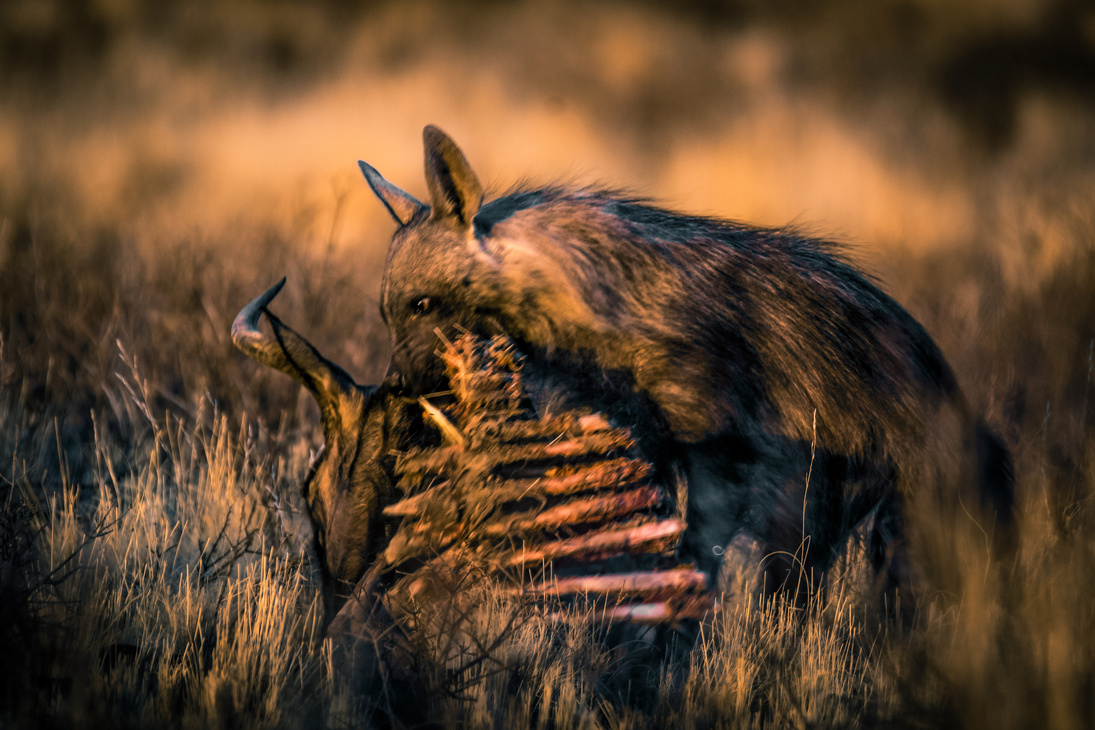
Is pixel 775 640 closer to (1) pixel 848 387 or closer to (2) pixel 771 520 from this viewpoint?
(2) pixel 771 520

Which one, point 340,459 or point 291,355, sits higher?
point 291,355

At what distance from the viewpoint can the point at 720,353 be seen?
3.35m

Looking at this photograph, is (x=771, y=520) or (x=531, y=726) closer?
(x=531, y=726)

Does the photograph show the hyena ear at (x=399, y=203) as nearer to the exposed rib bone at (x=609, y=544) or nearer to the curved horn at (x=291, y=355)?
the curved horn at (x=291, y=355)

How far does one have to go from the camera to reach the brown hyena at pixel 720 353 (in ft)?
10.7

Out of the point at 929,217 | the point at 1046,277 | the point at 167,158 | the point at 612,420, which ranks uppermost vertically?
the point at 167,158

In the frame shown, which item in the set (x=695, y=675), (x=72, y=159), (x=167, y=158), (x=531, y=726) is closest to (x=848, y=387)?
(x=695, y=675)

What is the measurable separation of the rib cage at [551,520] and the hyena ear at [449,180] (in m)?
1.04

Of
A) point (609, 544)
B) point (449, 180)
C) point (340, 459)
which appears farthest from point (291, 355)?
point (609, 544)

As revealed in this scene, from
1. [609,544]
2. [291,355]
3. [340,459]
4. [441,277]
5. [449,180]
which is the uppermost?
[449,180]

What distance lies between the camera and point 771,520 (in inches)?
126

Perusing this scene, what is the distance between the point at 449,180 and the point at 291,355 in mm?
1087

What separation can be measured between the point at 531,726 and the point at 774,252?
7.56 ft

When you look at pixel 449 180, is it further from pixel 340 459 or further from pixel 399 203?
pixel 340 459
